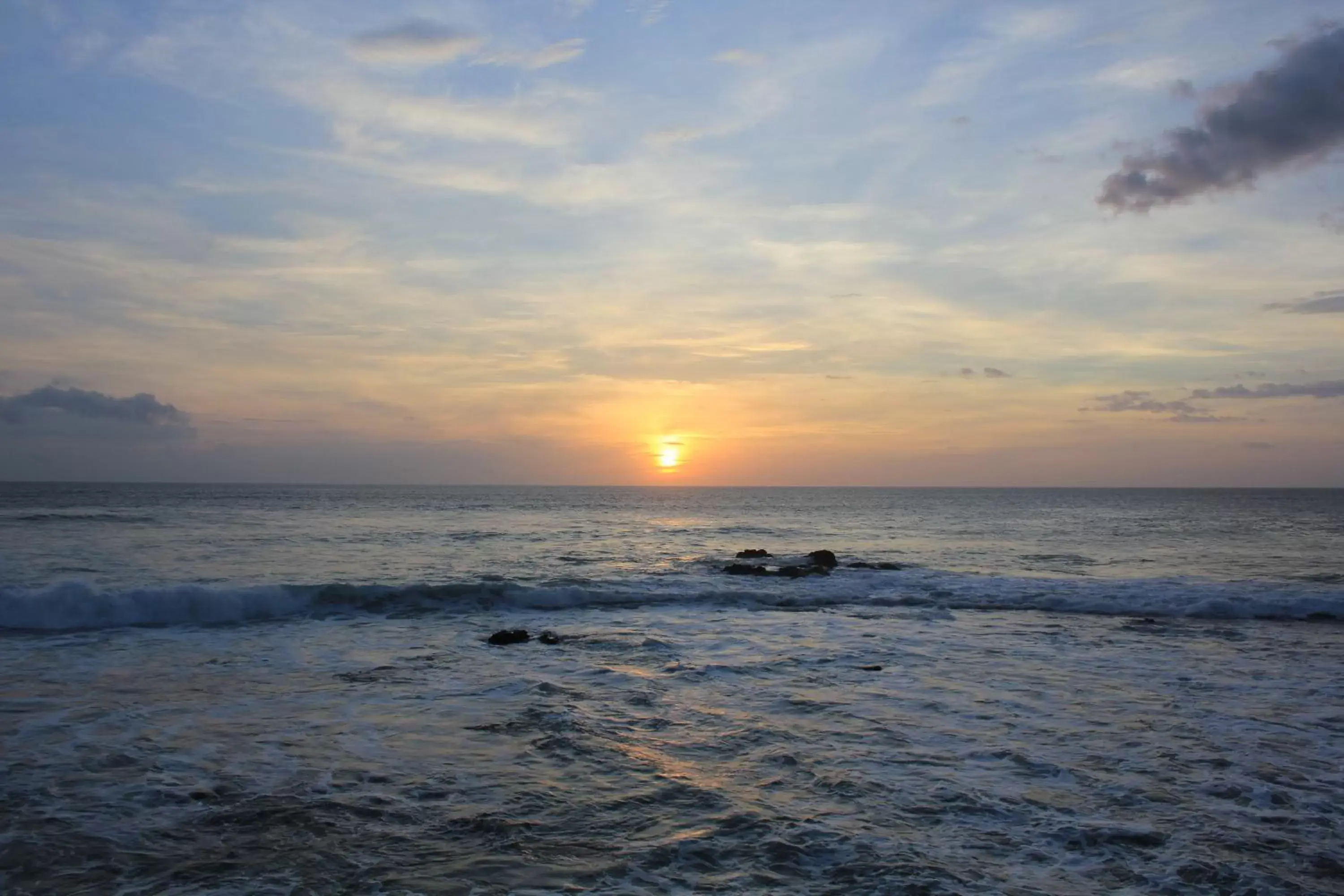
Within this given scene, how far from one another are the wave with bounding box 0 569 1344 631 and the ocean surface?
17cm

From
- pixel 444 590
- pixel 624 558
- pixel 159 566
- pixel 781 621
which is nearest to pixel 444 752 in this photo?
pixel 781 621

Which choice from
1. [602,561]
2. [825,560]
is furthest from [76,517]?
[825,560]

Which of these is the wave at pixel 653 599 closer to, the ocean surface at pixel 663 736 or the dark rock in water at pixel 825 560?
the ocean surface at pixel 663 736

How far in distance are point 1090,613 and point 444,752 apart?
2109 centimetres

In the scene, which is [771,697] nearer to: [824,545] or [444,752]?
[444,752]

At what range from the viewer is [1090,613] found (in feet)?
80.5

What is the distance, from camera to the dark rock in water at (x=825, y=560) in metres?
36.7

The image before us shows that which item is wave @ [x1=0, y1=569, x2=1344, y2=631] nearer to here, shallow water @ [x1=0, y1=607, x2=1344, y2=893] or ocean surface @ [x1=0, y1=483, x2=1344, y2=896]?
ocean surface @ [x1=0, y1=483, x2=1344, y2=896]

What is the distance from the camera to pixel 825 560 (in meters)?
37.4

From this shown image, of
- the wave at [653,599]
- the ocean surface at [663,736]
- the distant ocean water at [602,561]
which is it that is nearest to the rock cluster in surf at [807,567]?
the distant ocean water at [602,561]

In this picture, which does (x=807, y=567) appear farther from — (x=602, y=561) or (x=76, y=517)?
(x=76, y=517)

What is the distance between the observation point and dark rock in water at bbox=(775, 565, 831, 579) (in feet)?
109

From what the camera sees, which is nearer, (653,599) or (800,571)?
(653,599)

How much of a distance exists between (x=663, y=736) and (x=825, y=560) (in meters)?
27.1
